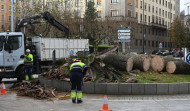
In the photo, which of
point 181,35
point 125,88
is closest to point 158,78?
point 125,88

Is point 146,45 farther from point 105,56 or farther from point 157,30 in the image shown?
point 105,56

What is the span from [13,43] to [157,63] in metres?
8.03

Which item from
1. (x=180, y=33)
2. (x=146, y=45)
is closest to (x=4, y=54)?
(x=180, y=33)

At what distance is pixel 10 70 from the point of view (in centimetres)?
1515

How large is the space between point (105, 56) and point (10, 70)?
5.56 metres

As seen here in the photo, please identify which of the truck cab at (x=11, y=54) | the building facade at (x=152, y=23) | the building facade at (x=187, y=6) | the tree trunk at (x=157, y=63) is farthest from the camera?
the building facade at (x=152, y=23)

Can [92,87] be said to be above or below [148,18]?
below

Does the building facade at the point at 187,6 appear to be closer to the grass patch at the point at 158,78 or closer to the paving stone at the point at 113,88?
the grass patch at the point at 158,78

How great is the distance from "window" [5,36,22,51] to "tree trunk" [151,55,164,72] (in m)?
7.44

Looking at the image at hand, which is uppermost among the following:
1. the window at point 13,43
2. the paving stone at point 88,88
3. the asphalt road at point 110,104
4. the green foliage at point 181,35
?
the green foliage at point 181,35

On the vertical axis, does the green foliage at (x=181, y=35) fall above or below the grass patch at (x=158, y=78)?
above

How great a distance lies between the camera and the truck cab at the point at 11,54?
14992 mm

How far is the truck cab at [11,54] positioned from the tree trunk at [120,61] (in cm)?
509

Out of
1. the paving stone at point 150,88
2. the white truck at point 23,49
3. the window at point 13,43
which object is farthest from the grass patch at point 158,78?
the window at point 13,43
